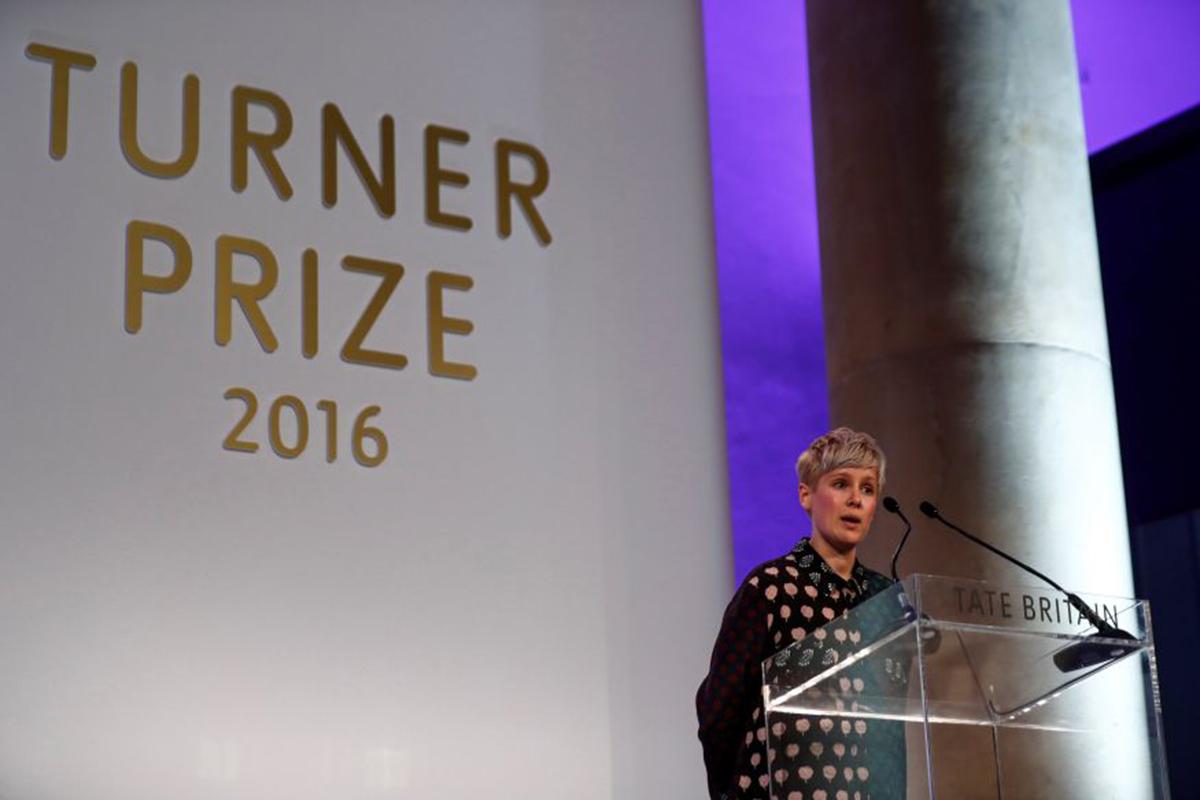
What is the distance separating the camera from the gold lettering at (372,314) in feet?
14.8

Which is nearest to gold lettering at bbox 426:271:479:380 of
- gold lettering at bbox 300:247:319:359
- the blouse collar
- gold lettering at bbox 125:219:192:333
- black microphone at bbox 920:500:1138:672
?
gold lettering at bbox 300:247:319:359

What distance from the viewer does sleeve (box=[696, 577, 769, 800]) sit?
295 cm

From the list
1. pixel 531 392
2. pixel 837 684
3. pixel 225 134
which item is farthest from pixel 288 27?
pixel 837 684

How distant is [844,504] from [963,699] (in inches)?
21.3

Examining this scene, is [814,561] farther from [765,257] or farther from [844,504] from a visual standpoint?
[765,257]

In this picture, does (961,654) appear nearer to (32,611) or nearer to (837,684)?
(837,684)

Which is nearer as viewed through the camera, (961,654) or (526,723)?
(961,654)

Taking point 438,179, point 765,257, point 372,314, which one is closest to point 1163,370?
point 765,257

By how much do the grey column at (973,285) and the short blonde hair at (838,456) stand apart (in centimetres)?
158

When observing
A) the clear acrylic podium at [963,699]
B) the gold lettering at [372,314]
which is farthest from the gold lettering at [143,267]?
the clear acrylic podium at [963,699]

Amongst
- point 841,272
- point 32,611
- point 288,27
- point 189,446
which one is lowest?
point 32,611

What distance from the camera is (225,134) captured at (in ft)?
14.7

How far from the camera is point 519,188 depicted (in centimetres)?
490

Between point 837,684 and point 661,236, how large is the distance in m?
2.63
